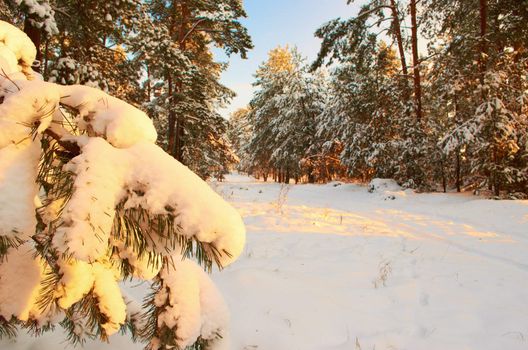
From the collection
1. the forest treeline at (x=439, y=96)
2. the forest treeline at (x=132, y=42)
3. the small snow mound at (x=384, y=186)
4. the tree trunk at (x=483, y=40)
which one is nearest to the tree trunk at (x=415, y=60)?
the forest treeline at (x=439, y=96)

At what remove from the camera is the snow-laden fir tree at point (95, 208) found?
0.78m

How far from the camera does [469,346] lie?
8.59 ft

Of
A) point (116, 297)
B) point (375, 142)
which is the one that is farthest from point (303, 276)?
point (375, 142)

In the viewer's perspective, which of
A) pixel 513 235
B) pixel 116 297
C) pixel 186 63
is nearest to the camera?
pixel 116 297

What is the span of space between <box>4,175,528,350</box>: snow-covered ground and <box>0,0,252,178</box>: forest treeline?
8.43 ft

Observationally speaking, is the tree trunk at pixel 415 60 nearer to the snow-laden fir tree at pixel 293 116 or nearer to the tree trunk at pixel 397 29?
the tree trunk at pixel 397 29

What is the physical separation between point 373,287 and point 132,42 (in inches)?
271

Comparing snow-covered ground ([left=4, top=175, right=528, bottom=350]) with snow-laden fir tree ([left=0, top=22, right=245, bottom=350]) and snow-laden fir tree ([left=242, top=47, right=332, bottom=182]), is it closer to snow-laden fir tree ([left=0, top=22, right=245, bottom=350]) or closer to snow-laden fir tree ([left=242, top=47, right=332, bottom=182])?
snow-laden fir tree ([left=0, top=22, right=245, bottom=350])

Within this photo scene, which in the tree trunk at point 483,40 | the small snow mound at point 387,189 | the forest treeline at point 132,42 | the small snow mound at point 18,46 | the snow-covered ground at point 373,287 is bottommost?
the snow-covered ground at point 373,287

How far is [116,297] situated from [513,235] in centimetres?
770

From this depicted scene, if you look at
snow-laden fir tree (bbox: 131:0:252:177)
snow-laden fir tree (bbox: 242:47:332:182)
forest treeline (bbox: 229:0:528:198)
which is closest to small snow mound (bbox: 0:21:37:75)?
snow-laden fir tree (bbox: 131:0:252:177)

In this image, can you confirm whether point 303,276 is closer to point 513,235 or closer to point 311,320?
point 311,320

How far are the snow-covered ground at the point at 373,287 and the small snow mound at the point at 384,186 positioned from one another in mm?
5716

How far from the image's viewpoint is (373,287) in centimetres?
368
